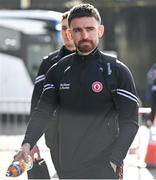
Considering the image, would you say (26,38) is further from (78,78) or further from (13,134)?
(78,78)

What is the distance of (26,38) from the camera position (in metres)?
16.1

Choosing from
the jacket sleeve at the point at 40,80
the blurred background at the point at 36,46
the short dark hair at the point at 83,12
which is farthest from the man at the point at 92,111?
the blurred background at the point at 36,46

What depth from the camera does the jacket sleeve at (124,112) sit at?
3422mm

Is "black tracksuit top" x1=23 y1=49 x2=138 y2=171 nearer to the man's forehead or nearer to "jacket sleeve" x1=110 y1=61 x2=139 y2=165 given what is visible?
"jacket sleeve" x1=110 y1=61 x2=139 y2=165

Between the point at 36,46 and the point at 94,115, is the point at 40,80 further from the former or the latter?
the point at 36,46

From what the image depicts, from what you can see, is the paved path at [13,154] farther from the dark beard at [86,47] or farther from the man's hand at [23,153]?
the dark beard at [86,47]

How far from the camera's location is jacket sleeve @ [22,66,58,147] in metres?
3.58

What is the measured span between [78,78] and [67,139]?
14.4 inches

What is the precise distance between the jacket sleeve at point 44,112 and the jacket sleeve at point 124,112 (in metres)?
0.40

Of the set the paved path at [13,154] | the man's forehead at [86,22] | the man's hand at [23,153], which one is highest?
the man's forehead at [86,22]

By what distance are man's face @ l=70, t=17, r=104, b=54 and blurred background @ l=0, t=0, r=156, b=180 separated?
472 cm

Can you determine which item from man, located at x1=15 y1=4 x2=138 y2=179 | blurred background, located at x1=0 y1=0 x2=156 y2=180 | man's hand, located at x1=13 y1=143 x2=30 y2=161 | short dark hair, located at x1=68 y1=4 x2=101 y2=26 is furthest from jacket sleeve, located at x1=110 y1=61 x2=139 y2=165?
blurred background, located at x1=0 y1=0 x2=156 y2=180

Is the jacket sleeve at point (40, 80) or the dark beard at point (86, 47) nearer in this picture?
the dark beard at point (86, 47)

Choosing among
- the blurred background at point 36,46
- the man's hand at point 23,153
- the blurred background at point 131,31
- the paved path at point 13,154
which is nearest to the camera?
the man's hand at point 23,153
